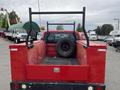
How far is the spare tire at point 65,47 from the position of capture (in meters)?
8.23

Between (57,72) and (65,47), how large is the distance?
2.86m

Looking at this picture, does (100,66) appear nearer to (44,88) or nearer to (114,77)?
(44,88)

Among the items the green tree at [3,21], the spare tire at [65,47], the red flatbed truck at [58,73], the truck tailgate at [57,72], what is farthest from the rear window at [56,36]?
the green tree at [3,21]

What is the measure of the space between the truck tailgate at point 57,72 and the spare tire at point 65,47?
8.92 ft

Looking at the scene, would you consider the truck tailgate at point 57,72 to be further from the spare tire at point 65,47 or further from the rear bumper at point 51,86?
the spare tire at point 65,47

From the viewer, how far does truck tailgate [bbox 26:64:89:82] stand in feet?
17.9

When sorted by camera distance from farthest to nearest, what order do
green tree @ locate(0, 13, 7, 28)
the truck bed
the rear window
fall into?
green tree @ locate(0, 13, 7, 28) → the rear window → the truck bed

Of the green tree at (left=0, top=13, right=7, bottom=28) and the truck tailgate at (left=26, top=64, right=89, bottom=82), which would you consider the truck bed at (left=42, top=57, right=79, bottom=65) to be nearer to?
the truck tailgate at (left=26, top=64, right=89, bottom=82)

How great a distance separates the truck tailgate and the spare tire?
2.72m

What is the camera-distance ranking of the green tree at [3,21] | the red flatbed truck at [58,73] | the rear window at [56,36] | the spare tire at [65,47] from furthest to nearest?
the green tree at [3,21]
the rear window at [56,36]
the spare tire at [65,47]
the red flatbed truck at [58,73]

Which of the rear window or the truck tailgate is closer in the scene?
the truck tailgate

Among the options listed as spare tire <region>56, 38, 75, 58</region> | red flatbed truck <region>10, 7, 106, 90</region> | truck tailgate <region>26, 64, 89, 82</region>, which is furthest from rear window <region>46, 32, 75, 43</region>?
truck tailgate <region>26, 64, 89, 82</region>

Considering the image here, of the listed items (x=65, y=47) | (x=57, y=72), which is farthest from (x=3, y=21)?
(x=57, y=72)

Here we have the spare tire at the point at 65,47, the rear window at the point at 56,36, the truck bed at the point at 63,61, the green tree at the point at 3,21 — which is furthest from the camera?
the green tree at the point at 3,21
